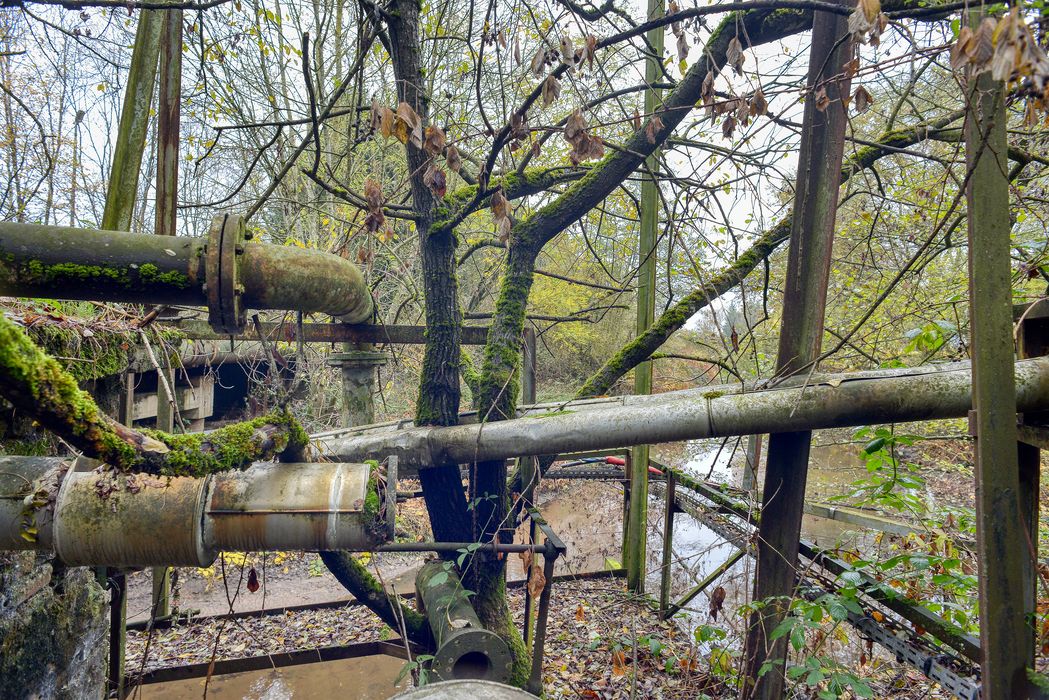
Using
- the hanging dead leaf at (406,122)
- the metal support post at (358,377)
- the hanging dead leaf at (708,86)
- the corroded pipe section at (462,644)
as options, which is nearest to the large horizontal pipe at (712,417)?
the corroded pipe section at (462,644)

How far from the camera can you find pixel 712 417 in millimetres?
2947

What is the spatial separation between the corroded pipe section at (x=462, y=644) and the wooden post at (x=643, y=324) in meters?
3.02

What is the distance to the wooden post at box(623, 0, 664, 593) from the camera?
5750mm

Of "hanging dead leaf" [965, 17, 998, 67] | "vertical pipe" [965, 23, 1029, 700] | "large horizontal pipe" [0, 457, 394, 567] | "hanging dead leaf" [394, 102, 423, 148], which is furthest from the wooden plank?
"hanging dead leaf" [965, 17, 998, 67]

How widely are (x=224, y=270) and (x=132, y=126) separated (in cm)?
239

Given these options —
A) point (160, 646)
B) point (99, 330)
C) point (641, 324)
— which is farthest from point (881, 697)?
point (160, 646)

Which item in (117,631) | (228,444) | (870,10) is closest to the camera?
(870,10)

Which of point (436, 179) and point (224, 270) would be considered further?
point (436, 179)

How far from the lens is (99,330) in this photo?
9.46ft

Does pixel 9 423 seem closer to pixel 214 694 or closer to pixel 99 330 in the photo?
pixel 99 330

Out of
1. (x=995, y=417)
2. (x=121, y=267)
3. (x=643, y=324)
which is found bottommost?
(x=995, y=417)

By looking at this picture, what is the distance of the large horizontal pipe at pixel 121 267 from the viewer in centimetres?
175

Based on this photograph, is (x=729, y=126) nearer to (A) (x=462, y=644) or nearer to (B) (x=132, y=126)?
(A) (x=462, y=644)

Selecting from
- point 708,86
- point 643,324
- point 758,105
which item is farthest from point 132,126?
point 643,324
